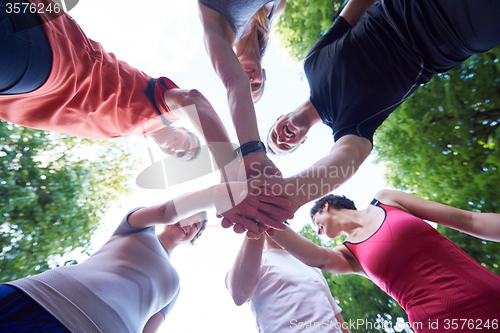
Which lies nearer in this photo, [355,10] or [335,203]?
[355,10]

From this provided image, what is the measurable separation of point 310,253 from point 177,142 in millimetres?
1151

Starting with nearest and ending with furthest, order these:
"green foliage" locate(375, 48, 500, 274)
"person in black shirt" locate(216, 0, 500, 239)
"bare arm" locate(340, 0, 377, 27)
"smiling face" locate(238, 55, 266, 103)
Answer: "person in black shirt" locate(216, 0, 500, 239)
"bare arm" locate(340, 0, 377, 27)
"green foliage" locate(375, 48, 500, 274)
"smiling face" locate(238, 55, 266, 103)

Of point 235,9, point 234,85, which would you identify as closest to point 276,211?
point 234,85

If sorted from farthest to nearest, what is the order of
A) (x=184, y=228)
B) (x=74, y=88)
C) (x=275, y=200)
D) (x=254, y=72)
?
(x=184, y=228) → (x=254, y=72) → (x=275, y=200) → (x=74, y=88)

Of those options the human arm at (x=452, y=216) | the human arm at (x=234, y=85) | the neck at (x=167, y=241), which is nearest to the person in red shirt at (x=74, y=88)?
the human arm at (x=234, y=85)

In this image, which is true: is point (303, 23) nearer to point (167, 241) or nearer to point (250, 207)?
point (250, 207)

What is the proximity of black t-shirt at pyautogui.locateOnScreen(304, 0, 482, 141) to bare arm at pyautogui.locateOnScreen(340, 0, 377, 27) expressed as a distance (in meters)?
0.12

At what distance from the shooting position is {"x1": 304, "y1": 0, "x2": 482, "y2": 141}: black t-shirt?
0.97 m

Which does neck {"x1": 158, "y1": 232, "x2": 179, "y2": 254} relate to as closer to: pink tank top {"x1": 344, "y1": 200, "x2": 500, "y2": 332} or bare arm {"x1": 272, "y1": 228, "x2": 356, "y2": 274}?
bare arm {"x1": 272, "y1": 228, "x2": 356, "y2": 274}

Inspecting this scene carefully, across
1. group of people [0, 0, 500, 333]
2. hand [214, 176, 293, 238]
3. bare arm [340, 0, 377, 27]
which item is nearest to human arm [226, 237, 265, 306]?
group of people [0, 0, 500, 333]

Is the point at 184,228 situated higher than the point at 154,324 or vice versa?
the point at 184,228

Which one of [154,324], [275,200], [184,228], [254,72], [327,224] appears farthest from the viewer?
[327,224]

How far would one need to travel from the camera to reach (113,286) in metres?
0.83

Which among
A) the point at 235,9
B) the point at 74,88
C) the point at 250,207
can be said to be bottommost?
the point at 250,207
